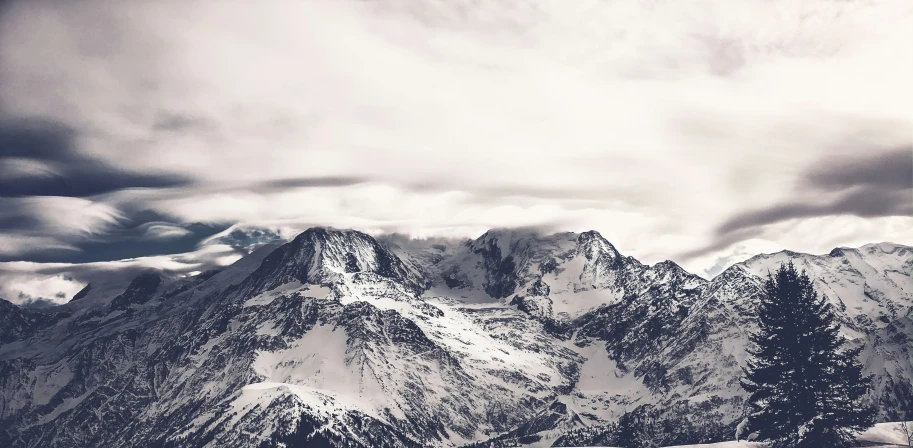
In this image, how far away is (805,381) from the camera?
206 ft

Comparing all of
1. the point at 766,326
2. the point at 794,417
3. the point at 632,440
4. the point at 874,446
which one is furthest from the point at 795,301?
the point at 632,440

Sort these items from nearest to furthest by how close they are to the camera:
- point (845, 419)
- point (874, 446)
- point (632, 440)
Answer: point (874, 446), point (845, 419), point (632, 440)

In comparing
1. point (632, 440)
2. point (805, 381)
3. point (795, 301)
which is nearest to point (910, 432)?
point (805, 381)

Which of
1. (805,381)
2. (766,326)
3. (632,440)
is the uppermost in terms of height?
(766,326)

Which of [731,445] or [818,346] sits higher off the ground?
[818,346]

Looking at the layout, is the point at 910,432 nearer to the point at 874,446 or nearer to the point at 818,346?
the point at 874,446

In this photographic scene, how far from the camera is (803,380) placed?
206ft

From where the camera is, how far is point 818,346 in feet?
206

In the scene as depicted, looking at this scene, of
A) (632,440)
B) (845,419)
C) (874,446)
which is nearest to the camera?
(874,446)

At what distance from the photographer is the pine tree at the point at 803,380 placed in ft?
200

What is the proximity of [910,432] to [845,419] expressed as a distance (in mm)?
4558

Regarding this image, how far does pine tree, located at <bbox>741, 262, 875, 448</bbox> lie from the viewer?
61062 mm

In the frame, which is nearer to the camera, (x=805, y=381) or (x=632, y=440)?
(x=805, y=381)

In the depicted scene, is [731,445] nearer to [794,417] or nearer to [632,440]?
[794,417]
